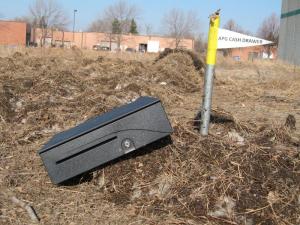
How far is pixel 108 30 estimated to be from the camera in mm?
84812

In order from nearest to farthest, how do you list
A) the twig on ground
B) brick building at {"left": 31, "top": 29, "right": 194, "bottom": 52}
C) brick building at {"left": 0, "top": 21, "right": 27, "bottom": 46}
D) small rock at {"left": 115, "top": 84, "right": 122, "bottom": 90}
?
1. the twig on ground
2. small rock at {"left": 115, "top": 84, "right": 122, "bottom": 90}
3. brick building at {"left": 0, "top": 21, "right": 27, "bottom": 46}
4. brick building at {"left": 31, "top": 29, "right": 194, "bottom": 52}

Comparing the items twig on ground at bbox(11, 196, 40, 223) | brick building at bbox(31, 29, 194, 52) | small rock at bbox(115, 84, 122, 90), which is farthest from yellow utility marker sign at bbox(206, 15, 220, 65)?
brick building at bbox(31, 29, 194, 52)

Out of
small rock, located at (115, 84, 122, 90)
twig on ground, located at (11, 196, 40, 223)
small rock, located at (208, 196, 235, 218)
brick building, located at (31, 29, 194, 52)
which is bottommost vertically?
twig on ground, located at (11, 196, 40, 223)

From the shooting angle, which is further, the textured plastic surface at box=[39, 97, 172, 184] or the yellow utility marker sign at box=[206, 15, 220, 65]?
the yellow utility marker sign at box=[206, 15, 220, 65]

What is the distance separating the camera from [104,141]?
13.8 feet

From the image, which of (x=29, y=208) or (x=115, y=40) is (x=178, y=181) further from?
(x=115, y=40)

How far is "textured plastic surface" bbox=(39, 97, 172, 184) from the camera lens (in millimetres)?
4164

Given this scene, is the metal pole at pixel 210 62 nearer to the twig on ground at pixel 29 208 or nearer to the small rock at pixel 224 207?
the small rock at pixel 224 207

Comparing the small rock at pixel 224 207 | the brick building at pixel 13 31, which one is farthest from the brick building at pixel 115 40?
the small rock at pixel 224 207

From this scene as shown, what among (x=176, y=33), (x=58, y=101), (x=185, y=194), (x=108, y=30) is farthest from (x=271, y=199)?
(x=108, y=30)

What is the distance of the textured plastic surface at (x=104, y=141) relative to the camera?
13.7ft

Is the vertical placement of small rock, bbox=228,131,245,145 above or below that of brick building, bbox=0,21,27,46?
below

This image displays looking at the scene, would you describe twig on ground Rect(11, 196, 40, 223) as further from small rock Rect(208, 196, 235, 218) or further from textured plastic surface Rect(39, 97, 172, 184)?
small rock Rect(208, 196, 235, 218)

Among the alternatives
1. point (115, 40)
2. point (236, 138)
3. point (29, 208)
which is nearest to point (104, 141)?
point (29, 208)
